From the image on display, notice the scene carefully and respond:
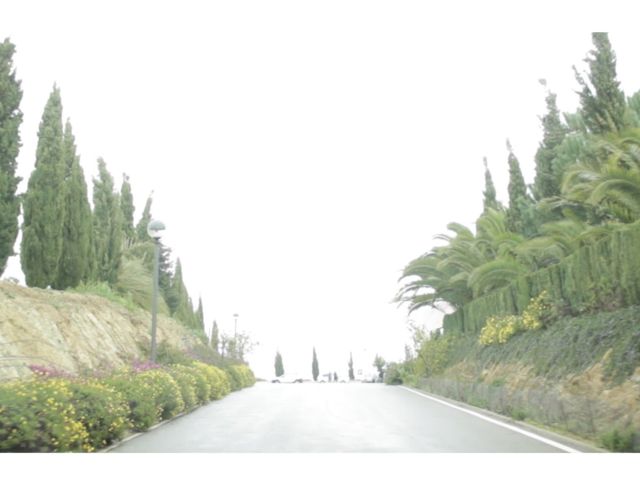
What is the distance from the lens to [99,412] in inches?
418

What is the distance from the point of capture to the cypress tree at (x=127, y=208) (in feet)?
136

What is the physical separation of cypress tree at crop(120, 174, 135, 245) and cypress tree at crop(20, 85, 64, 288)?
1682cm

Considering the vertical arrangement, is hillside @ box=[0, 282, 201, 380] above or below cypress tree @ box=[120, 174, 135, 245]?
below

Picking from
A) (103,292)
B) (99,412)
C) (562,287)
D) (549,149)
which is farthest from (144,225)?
(99,412)

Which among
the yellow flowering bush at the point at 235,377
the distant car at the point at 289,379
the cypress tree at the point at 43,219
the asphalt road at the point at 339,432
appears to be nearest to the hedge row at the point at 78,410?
the asphalt road at the point at 339,432

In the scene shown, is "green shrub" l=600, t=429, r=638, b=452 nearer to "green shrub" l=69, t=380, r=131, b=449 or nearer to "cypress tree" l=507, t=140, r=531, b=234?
"green shrub" l=69, t=380, r=131, b=449

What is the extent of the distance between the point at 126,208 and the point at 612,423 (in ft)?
118

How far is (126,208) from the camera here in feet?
138

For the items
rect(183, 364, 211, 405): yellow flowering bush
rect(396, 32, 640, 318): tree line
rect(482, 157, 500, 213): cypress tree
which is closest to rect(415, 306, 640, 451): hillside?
rect(396, 32, 640, 318): tree line

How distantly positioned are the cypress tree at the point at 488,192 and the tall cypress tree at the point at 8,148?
28629 millimetres

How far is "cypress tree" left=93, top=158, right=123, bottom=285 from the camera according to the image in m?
31.5

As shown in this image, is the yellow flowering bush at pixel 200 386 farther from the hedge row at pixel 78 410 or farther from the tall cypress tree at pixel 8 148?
the tall cypress tree at pixel 8 148
